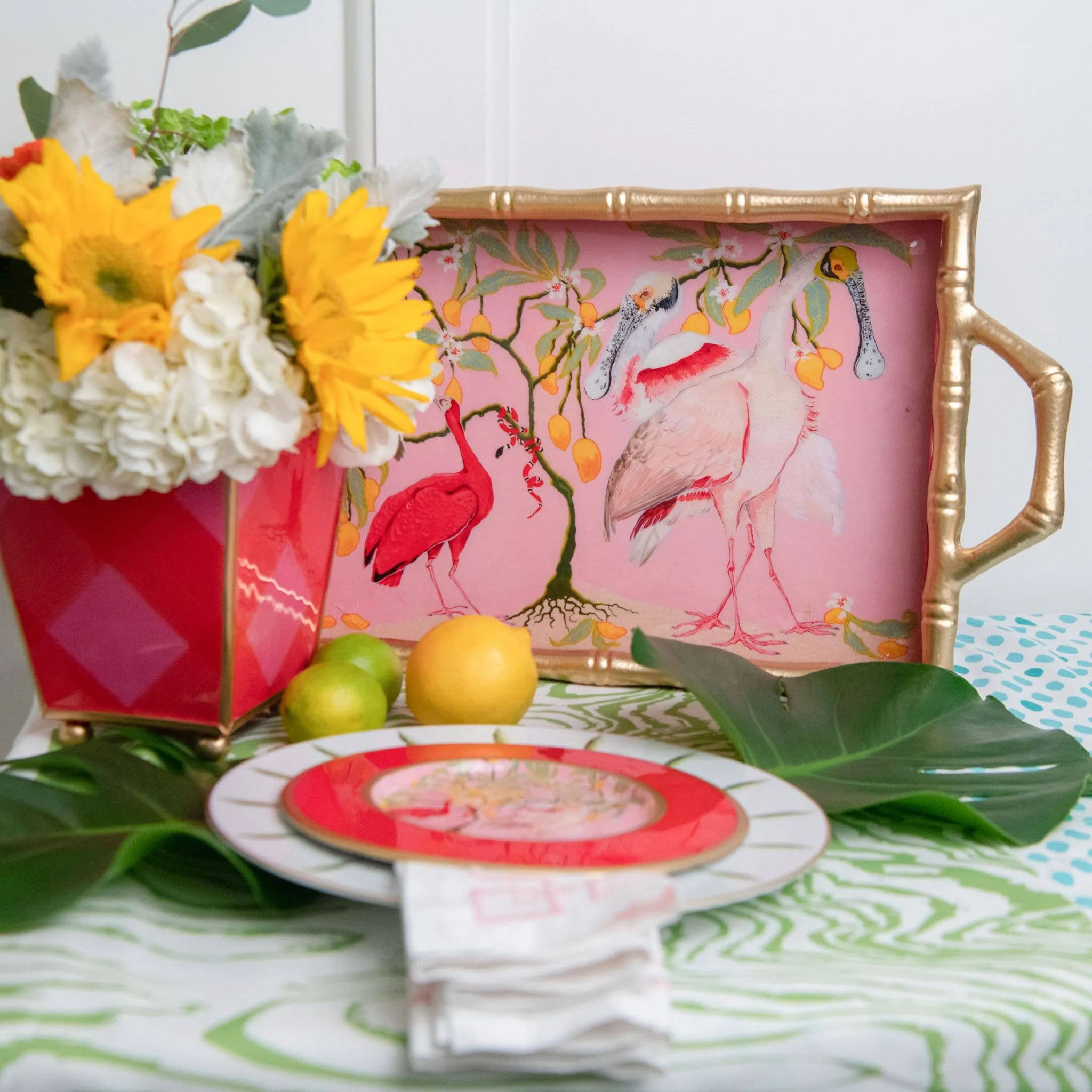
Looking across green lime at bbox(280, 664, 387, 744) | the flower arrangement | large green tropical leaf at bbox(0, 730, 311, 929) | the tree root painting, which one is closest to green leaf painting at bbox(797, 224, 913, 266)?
the tree root painting

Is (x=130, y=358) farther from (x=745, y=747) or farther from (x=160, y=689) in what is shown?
(x=745, y=747)

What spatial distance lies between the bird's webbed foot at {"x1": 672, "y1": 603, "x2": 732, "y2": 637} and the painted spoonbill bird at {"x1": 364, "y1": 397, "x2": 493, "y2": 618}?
18cm

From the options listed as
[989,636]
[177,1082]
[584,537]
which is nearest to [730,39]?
[584,537]

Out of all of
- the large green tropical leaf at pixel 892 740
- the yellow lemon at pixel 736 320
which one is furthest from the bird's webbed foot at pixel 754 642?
the yellow lemon at pixel 736 320

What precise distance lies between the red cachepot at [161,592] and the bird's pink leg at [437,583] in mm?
202

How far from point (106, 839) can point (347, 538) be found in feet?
1.52

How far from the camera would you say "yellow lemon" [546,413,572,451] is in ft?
2.97

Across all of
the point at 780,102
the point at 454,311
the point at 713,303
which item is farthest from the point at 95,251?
the point at 780,102

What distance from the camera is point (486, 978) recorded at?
0.36 meters

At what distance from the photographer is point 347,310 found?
57 cm

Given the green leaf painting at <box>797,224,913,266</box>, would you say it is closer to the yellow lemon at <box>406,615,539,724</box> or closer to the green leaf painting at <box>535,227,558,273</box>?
the green leaf painting at <box>535,227,558,273</box>

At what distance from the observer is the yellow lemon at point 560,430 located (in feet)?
2.97

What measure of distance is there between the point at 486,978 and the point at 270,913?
0.15 meters

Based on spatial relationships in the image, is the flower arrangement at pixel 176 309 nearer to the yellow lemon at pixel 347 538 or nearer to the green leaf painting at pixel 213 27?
the green leaf painting at pixel 213 27
